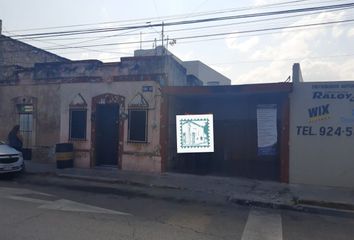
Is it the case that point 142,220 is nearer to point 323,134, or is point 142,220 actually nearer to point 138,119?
point 138,119

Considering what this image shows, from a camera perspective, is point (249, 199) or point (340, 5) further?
point (340, 5)

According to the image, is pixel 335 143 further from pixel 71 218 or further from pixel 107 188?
pixel 71 218

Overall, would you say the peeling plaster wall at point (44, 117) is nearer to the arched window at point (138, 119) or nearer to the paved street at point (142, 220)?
the arched window at point (138, 119)

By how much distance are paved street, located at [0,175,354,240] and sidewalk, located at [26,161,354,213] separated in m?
0.61

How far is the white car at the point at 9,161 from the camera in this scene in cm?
1162

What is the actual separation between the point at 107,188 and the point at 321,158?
7.07 metres

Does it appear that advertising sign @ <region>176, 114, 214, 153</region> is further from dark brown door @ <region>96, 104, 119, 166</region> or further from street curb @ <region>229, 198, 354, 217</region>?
street curb @ <region>229, 198, 354, 217</region>

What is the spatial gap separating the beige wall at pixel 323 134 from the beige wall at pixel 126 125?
5086 mm

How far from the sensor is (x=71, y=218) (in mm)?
6918

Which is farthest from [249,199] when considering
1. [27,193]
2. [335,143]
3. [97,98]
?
[97,98]

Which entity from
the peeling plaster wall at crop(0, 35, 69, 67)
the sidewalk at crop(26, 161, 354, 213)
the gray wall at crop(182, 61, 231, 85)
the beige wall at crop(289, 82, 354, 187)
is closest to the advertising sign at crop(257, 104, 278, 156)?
the beige wall at crop(289, 82, 354, 187)

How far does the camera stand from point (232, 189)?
10484mm

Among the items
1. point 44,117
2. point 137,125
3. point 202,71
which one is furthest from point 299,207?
point 202,71

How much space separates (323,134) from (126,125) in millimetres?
→ 7366
